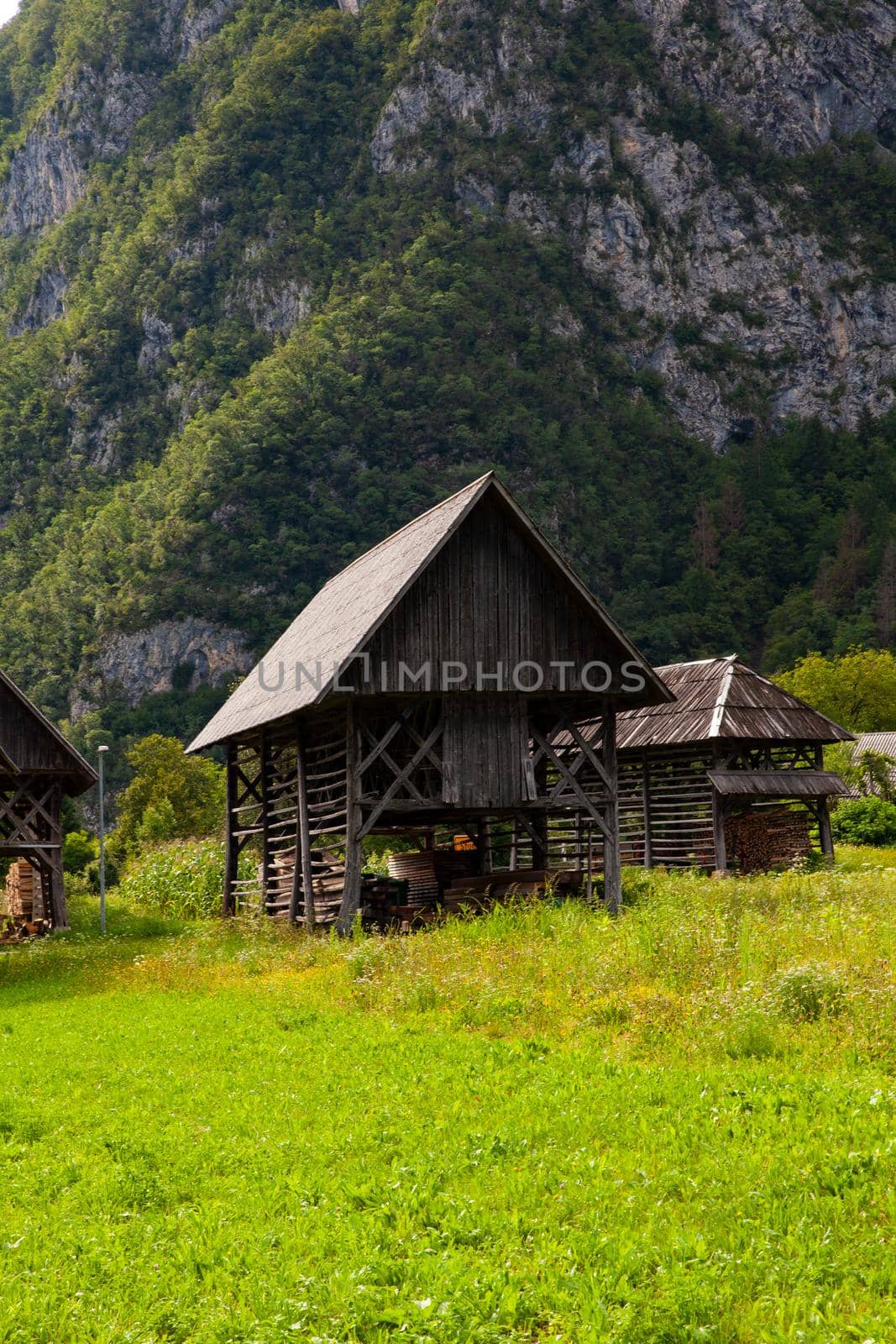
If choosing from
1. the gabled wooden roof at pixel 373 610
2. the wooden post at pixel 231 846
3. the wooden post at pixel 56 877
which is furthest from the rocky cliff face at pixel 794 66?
the wooden post at pixel 56 877

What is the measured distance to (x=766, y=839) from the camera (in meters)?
33.4

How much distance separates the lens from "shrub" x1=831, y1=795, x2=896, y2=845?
41.9 meters

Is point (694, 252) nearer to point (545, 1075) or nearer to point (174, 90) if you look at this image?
point (174, 90)

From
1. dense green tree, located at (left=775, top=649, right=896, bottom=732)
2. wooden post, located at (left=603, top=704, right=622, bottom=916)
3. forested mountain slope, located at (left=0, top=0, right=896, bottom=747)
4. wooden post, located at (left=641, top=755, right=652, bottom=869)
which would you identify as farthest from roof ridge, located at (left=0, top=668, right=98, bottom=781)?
forested mountain slope, located at (left=0, top=0, right=896, bottom=747)

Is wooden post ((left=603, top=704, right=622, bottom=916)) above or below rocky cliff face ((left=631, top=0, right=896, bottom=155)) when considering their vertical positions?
below

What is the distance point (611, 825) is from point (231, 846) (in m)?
10.4

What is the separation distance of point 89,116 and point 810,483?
117m

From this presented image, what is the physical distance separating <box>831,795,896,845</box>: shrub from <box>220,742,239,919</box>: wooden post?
22.1m

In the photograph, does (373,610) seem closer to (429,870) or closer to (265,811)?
(429,870)

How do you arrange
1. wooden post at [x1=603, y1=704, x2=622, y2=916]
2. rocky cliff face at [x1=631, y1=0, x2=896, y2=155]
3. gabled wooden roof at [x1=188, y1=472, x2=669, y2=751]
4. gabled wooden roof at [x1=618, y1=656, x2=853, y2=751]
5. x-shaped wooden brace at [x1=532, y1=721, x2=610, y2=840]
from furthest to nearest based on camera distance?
1. rocky cliff face at [x1=631, y1=0, x2=896, y2=155]
2. gabled wooden roof at [x1=618, y1=656, x2=853, y2=751]
3. wooden post at [x1=603, y1=704, x2=622, y2=916]
4. x-shaped wooden brace at [x1=532, y1=721, x2=610, y2=840]
5. gabled wooden roof at [x1=188, y1=472, x2=669, y2=751]

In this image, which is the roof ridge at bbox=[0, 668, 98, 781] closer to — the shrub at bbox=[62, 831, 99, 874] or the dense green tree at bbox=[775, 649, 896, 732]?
the shrub at bbox=[62, 831, 99, 874]

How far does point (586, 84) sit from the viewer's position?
16138cm

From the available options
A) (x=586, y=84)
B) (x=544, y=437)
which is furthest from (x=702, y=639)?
(x=586, y=84)

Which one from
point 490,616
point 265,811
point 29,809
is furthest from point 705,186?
point 490,616
